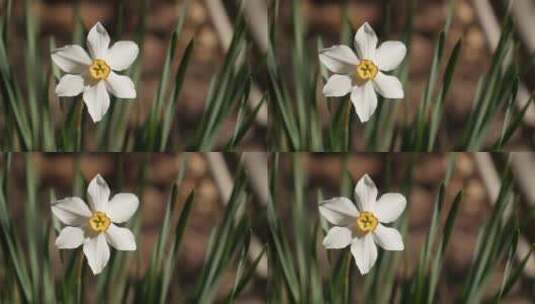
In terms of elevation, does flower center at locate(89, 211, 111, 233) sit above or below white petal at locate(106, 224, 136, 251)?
above

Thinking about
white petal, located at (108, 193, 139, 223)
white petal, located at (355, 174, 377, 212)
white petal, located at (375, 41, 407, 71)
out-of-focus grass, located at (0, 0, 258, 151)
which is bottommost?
white petal, located at (108, 193, 139, 223)

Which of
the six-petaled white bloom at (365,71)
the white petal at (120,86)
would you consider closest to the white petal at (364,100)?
the six-petaled white bloom at (365,71)

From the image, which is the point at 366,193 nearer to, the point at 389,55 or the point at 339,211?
the point at 339,211

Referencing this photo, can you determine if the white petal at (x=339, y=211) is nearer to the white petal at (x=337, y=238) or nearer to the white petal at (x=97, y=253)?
the white petal at (x=337, y=238)

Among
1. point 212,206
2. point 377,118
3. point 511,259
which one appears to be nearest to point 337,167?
point 377,118

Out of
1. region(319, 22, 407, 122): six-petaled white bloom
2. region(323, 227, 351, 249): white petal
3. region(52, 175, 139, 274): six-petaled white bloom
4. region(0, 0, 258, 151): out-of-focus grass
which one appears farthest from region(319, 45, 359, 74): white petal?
region(52, 175, 139, 274): six-petaled white bloom

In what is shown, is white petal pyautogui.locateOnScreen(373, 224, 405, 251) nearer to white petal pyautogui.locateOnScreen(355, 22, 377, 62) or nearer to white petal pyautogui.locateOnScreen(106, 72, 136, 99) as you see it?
white petal pyautogui.locateOnScreen(355, 22, 377, 62)

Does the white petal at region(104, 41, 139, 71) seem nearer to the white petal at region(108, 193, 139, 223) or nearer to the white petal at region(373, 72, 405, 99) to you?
the white petal at region(108, 193, 139, 223)
